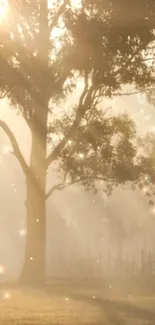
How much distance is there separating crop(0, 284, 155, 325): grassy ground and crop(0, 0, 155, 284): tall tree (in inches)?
190

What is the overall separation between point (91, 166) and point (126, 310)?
12.2 metres

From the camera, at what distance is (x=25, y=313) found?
16.0m

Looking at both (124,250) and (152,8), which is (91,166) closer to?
(152,8)

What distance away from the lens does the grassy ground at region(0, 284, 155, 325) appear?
14.9 m

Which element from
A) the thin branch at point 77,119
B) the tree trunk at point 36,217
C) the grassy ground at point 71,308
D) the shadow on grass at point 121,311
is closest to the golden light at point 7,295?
the grassy ground at point 71,308

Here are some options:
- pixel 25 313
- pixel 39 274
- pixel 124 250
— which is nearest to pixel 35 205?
pixel 39 274

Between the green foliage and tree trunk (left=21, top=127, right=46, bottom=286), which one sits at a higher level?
the green foliage

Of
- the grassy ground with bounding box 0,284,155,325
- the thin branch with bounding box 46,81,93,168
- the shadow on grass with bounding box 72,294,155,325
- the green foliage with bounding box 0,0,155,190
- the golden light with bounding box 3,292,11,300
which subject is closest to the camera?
the grassy ground with bounding box 0,284,155,325

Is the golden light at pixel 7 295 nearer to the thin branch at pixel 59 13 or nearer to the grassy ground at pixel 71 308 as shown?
the grassy ground at pixel 71 308

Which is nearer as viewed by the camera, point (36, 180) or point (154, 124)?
point (36, 180)

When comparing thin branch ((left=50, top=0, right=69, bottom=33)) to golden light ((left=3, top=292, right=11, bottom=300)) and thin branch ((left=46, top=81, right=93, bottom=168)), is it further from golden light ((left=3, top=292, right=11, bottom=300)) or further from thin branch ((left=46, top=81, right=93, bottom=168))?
golden light ((left=3, top=292, right=11, bottom=300))

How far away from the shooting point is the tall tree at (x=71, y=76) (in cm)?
2455

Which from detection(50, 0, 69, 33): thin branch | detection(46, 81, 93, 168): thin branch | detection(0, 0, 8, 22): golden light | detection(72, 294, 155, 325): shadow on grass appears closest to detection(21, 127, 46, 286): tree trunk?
detection(46, 81, 93, 168): thin branch

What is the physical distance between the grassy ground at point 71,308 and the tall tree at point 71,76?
483 cm
